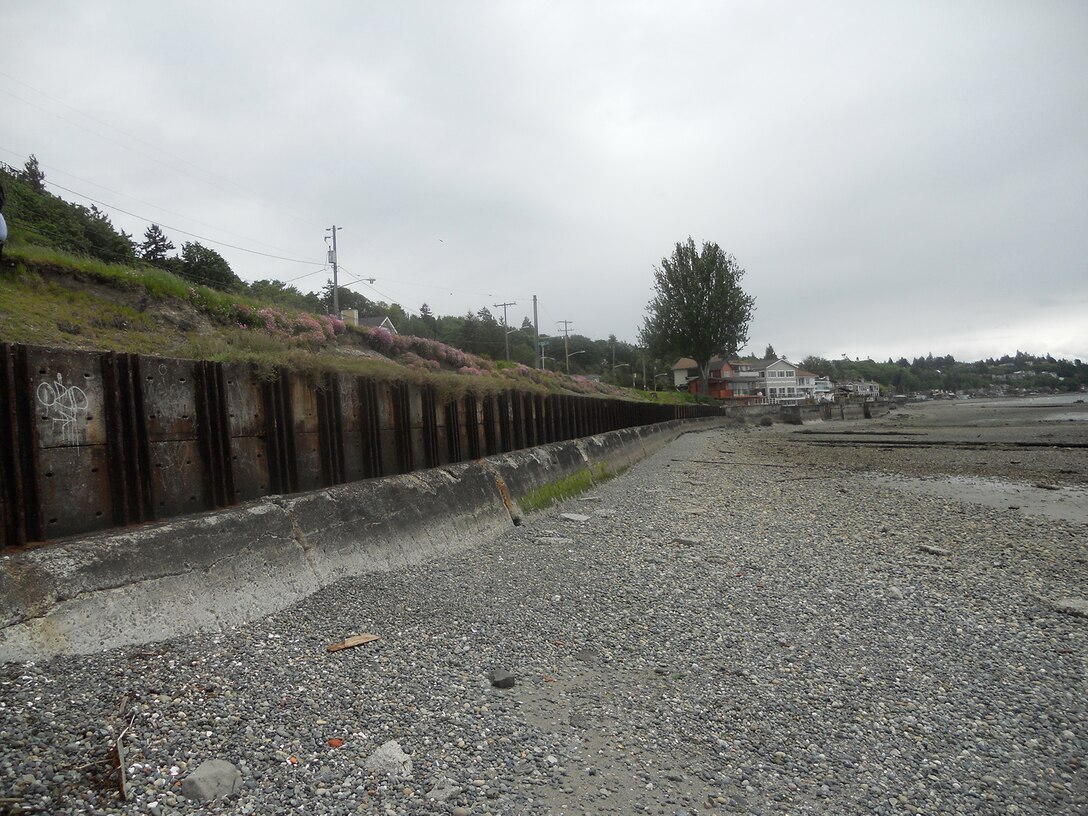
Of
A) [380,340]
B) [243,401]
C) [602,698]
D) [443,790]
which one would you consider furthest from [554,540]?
[380,340]

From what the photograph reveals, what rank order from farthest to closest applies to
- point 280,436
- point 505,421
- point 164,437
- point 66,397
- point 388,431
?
1. point 505,421
2. point 388,431
3. point 280,436
4. point 164,437
5. point 66,397

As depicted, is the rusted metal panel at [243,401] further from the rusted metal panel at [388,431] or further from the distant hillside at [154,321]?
the rusted metal panel at [388,431]

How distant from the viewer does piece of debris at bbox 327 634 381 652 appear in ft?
14.8

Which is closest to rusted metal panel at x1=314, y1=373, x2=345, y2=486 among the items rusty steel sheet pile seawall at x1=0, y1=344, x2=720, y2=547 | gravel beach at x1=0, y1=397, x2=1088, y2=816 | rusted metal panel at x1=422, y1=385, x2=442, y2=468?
rusty steel sheet pile seawall at x1=0, y1=344, x2=720, y2=547

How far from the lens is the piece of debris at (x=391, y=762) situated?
3.23 m

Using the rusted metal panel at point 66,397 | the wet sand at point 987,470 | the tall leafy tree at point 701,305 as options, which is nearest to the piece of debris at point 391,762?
the rusted metal panel at point 66,397

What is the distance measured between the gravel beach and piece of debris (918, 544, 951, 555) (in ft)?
1.80

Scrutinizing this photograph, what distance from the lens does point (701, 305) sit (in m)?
75.4

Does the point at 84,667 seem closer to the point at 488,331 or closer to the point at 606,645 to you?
the point at 606,645

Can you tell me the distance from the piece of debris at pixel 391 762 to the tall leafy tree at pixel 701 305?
75.7 meters

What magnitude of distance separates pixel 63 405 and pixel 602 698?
14.4 ft

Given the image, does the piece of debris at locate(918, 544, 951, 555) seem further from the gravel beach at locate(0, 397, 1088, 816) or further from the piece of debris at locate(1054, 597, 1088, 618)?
the piece of debris at locate(1054, 597, 1088, 618)

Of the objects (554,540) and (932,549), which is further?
(554,540)

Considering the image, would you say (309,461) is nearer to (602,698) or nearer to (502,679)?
(502,679)
